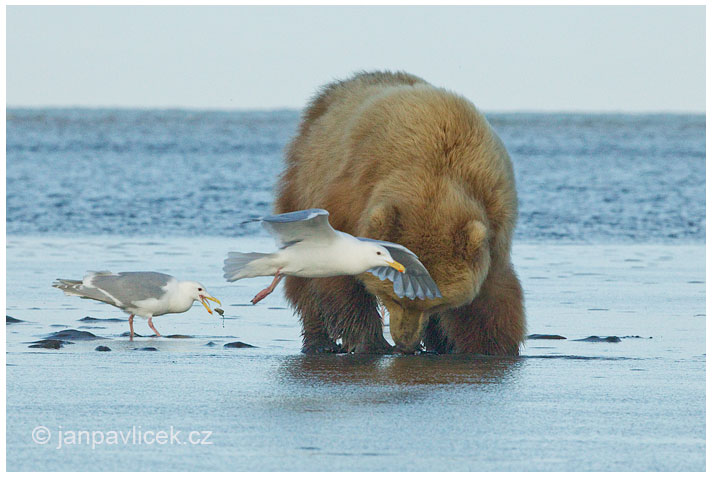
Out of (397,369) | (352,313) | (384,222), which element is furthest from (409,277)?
(352,313)

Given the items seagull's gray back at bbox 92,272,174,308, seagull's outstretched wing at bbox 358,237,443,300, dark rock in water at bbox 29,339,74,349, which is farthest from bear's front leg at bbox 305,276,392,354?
dark rock in water at bbox 29,339,74,349

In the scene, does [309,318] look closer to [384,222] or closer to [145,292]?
[145,292]

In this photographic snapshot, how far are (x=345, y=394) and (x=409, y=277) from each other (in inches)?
34.7

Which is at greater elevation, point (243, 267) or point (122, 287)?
point (243, 267)

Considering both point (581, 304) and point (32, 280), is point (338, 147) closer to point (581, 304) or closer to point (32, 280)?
point (581, 304)

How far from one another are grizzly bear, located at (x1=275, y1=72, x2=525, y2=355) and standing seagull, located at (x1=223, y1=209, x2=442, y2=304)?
275 millimetres

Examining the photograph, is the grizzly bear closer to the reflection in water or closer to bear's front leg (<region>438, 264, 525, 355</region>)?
bear's front leg (<region>438, 264, 525, 355</region>)

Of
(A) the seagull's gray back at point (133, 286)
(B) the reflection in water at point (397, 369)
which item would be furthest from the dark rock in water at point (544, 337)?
(A) the seagull's gray back at point (133, 286)

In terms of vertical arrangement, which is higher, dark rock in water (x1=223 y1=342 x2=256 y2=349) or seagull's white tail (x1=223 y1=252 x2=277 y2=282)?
seagull's white tail (x1=223 y1=252 x2=277 y2=282)

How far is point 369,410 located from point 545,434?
0.87 metres

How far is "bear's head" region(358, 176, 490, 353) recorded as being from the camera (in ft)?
22.4

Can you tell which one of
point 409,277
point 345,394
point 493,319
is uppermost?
point 409,277

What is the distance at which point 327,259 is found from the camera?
256 inches

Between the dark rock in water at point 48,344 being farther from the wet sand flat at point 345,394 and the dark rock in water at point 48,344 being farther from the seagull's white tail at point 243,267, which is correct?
the seagull's white tail at point 243,267
